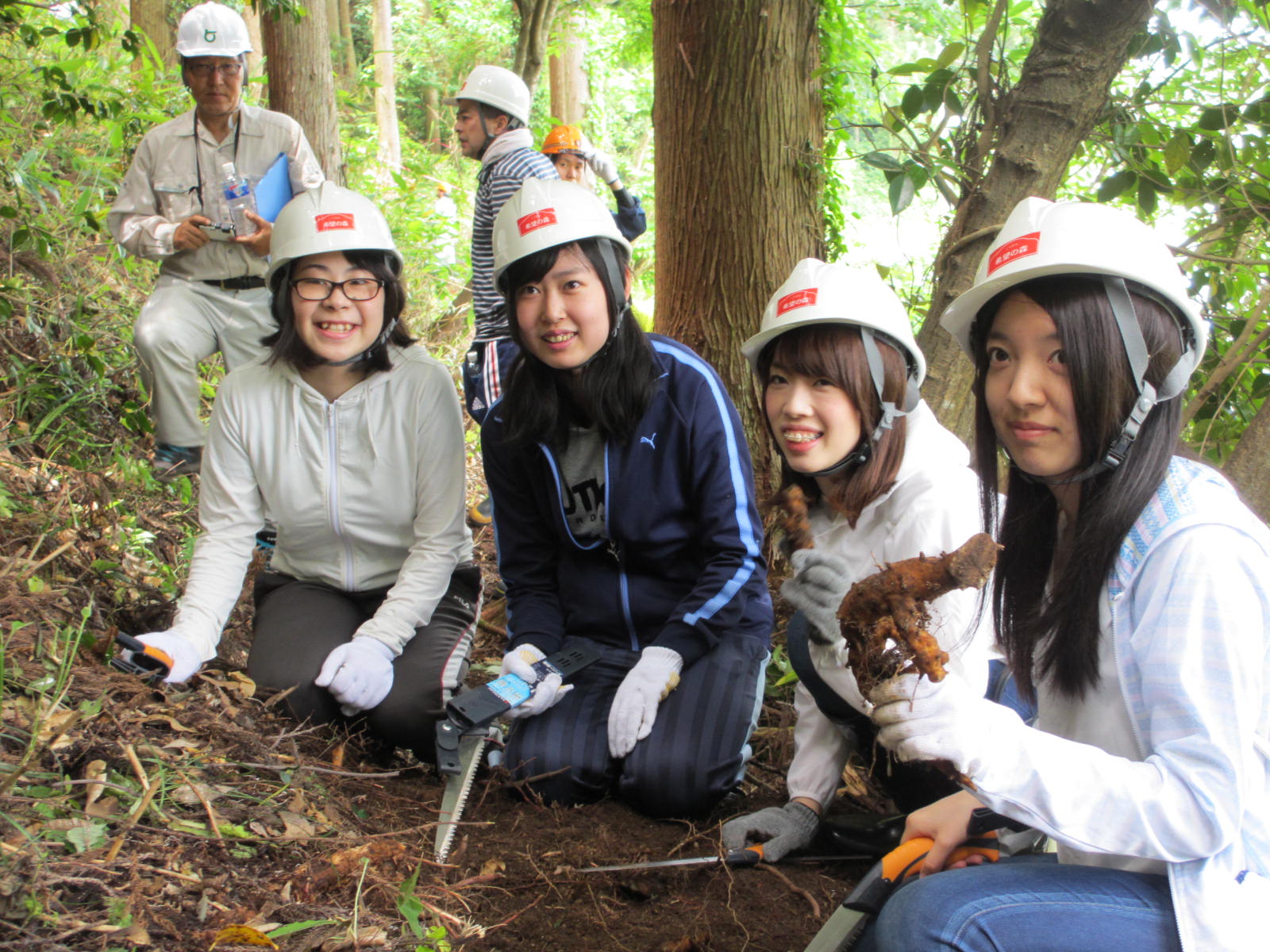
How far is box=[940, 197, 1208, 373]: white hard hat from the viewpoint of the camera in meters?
1.42

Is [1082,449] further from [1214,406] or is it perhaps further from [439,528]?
[1214,406]

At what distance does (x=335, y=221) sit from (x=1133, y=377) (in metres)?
2.09

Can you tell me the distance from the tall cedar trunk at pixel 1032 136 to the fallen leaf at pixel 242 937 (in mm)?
2431

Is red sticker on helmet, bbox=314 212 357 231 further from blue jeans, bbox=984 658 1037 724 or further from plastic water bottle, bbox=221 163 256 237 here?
blue jeans, bbox=984 658 1037 724

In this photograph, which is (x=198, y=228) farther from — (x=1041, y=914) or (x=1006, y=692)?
(x=1041, y=914)

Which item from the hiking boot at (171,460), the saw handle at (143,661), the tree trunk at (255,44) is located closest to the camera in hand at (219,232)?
the hiking boot at (171,460)

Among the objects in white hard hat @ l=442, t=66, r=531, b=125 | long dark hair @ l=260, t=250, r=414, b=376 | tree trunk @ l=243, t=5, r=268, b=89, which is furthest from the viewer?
tree trunk @ l=243, t=5, r=268, b=89

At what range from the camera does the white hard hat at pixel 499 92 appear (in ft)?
15.8

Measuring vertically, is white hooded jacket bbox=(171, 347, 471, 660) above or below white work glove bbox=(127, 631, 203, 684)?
above

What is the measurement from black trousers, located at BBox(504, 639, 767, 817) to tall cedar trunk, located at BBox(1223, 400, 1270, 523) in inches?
59.1

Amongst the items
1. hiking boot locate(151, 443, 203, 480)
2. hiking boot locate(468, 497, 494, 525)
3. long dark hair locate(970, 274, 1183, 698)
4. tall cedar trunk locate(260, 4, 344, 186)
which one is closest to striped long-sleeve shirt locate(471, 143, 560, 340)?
hiking boot locate(468, 497, 494, 525)

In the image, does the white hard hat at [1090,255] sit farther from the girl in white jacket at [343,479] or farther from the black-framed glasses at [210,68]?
the black-framed glasses at [210,68]

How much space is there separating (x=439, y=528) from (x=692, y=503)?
0.73m

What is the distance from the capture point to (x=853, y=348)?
6.88ft
